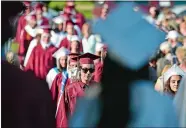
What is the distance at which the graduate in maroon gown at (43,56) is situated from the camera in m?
2.89

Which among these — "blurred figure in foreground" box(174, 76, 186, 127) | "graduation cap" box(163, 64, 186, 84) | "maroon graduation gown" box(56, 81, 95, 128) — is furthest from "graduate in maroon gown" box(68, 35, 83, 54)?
"blurred figure in foreground" box(174, 76, 186, 127)

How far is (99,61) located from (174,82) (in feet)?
1.46

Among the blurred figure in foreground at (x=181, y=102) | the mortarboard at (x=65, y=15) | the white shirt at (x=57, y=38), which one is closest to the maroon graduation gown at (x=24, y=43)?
the white shirt at (x=57, y=38)

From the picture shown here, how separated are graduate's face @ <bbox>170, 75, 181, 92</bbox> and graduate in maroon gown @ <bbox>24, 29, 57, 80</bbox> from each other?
2.35 ft

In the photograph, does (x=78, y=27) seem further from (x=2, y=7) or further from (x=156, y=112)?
(x=156, y=112)

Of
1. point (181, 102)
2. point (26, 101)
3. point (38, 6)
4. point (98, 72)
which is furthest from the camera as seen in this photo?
point (38, 6)

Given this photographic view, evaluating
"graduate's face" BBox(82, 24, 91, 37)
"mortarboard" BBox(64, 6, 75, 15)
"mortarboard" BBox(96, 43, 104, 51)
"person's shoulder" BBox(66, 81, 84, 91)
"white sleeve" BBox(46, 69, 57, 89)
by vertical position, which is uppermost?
"mortarboard" BBox(64, 6, 75, 15)

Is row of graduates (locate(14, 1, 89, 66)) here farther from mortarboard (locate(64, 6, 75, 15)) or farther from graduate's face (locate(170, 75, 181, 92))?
graduate's face (locate(170, 75, 181, 92))

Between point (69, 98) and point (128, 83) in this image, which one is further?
point (69, 98)

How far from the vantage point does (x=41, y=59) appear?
9.58 ft

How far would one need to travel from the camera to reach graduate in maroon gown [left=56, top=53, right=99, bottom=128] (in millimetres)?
2787

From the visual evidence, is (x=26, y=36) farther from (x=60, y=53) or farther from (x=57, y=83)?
(x=57, y=83)

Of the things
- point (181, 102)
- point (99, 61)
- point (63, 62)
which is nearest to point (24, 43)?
point (63, 62)

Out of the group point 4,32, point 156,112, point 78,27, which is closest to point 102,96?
point 156,112
